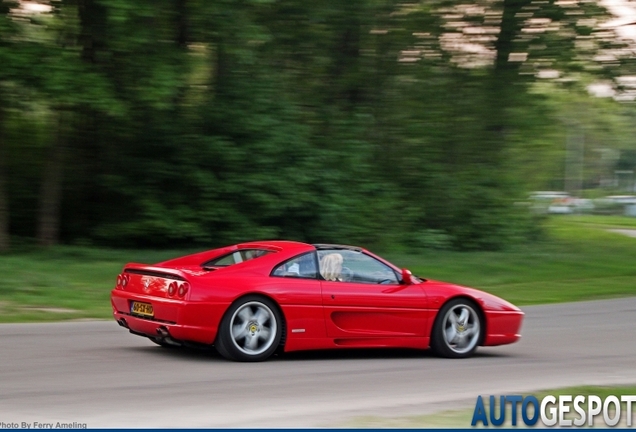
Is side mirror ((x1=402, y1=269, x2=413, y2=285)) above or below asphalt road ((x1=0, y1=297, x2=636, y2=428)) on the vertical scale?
→ above

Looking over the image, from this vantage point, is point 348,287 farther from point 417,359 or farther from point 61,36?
point 61,36

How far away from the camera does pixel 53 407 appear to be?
6742 millimetres

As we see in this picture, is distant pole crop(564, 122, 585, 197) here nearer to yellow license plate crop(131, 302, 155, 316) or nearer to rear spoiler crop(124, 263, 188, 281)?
rear spoiler crop(124, 263, 188, 281)

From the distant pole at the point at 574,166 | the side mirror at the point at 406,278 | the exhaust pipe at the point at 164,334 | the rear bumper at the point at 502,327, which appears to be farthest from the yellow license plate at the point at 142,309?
the distant pole at the point at 574,166

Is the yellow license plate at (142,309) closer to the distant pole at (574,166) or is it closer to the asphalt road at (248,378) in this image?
the asphalt road at (248,378)

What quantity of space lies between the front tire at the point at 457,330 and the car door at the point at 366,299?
0.58ft

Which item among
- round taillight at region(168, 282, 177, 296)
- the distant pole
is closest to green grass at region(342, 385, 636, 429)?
round taillight at region(168, 282, 177, 296)

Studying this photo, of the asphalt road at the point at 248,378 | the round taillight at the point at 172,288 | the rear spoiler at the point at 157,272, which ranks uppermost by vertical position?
the rear spoiler at the point at 157,272

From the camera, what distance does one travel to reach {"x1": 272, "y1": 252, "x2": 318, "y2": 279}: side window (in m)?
9.31

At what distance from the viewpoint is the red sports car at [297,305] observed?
880cm

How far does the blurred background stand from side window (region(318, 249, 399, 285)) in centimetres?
1003

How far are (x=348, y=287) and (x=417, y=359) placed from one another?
3.66ft

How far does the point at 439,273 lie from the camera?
67.4 ft

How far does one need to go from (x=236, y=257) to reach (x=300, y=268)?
2.17ft
